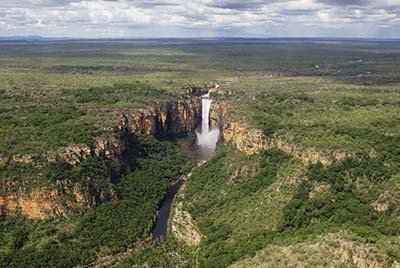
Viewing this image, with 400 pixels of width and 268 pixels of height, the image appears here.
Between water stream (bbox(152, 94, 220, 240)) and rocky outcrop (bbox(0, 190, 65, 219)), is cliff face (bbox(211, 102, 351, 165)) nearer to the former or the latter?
Result: water stream (bbox(152, 94, 220, 240))

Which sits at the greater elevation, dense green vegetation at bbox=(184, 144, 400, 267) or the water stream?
dense green vegetation at bbox=(184, 144, 400, 267)

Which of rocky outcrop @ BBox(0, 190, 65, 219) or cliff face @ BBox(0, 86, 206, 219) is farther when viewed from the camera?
cliff face @ BBox(0, 86, 206, 219)

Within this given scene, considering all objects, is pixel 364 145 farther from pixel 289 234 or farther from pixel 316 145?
pixel 289 234

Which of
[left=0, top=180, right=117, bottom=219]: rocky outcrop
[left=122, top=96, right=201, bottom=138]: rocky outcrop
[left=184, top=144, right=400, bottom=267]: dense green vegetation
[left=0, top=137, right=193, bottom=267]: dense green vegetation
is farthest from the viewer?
[left=122, top=96, right=201, bottom=138]: rocky outcrop

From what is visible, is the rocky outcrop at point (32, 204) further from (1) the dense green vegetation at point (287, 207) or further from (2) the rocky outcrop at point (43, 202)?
(1) the dense green vegetation at point (287, 207)

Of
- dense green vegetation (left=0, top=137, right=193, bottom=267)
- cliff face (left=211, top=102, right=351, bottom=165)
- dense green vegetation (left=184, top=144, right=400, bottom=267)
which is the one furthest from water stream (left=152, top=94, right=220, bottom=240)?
cliff face (left=211, top=102, right=351, bottom=165)

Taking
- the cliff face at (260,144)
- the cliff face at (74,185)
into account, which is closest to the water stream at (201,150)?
the cliff face at (74,185)

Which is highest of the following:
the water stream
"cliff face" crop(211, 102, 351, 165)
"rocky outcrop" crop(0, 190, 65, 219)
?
"cliff face" crop(211, 102, 351, 165)
